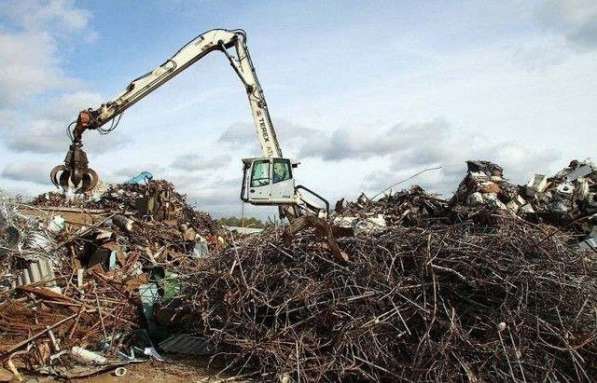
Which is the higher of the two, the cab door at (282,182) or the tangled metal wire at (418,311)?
the cab door at (282,182)

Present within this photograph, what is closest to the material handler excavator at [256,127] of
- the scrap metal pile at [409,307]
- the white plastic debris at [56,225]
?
the white plastic debris at [56,225]

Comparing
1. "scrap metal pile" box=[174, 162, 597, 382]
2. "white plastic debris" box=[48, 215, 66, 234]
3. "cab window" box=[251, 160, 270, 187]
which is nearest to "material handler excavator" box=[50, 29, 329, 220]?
"cab window" box=[251, 160, 270, 187]

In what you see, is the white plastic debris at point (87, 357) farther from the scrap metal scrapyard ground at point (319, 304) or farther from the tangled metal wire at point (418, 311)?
the tangled metal wire at point (418, 311)

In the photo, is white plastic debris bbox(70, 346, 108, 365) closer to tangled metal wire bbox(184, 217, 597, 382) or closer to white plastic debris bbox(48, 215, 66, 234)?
tangled metal wire bbox(184, 217, 597, 382)

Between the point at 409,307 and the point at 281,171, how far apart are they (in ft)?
21.5

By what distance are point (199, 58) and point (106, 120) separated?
2.47 metres

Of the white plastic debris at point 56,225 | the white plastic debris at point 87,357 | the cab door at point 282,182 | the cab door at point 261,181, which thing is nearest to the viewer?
the white plastic debris at point 87,357

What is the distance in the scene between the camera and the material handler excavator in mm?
10633

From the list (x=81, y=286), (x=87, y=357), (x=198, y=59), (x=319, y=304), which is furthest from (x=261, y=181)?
(x=319, y=304)

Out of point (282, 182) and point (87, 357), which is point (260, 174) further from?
point (87, 357)

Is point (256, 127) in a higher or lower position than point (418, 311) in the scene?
higher

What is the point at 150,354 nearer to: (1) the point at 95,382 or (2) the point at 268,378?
(1) the point at 95,382

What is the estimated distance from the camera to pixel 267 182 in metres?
10.6

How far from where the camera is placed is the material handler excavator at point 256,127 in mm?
10633
